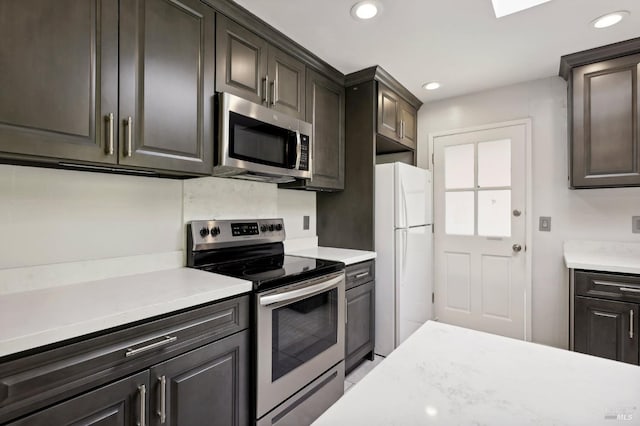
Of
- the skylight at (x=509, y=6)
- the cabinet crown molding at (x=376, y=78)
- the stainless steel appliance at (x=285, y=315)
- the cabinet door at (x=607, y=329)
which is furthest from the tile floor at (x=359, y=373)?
the skylight at (x=509, y=6)

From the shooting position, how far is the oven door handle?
148 centimetres

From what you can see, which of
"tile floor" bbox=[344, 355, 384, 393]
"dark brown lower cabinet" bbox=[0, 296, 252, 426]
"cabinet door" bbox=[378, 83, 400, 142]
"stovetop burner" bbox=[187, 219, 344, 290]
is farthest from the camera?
"cabinet door" bbox=[378, 83, 400, 142]

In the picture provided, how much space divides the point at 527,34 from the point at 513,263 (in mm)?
1800

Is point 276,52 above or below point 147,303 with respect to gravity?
above

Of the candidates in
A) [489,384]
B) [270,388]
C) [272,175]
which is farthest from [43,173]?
[489,384]

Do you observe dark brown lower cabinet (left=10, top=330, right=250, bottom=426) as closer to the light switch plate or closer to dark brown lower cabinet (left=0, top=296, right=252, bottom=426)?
dark brown lower cabinet (left=0, top=296, right=252, bottom=426)

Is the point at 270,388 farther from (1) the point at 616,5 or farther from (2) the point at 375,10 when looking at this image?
(1) the point at 616,5

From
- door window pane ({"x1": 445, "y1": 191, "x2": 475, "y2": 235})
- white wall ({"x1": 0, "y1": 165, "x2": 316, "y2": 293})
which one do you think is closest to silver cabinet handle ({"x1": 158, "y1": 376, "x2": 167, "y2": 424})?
white wall ({"x1": 0, "y1": 165, "x2": 316, "y2": 293})

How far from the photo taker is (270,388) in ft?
4.87

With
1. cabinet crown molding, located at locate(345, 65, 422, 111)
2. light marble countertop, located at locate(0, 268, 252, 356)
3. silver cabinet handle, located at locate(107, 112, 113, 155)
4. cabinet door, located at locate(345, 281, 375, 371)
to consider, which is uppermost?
cabinet crown molding, located at locate(345, 65, 422, 111)

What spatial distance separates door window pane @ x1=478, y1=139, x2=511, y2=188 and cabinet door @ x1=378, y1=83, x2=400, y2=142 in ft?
2.68

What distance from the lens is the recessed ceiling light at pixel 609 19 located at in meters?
1.80

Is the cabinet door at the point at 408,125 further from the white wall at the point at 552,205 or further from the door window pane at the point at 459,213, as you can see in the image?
the white wall at the point at 552,205

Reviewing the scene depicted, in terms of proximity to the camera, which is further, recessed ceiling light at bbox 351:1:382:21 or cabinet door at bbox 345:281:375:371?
cabinet door at bbox 345:281:375:371
